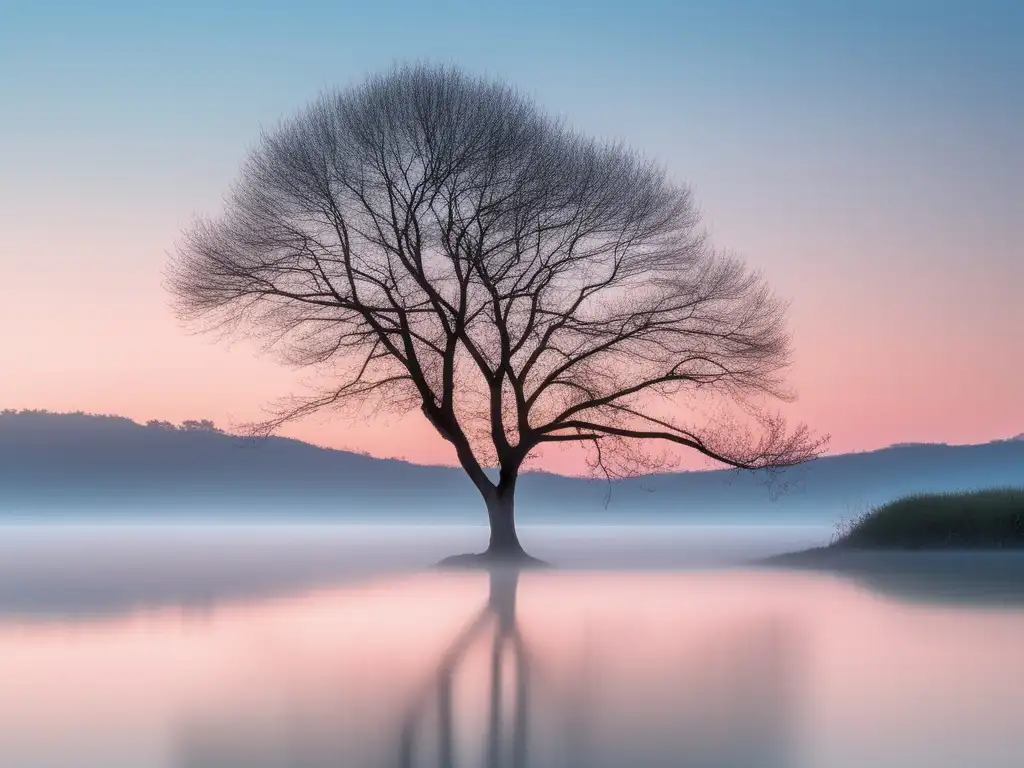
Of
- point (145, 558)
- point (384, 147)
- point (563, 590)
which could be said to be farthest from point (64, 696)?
point (145, 558)

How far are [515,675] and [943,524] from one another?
20618mm

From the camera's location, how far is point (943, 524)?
27.1 m

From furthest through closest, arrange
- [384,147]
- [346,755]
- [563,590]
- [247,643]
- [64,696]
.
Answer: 1. [384,147]
2. [563,590]
3. [247,643]
4. [64,696]
5. [346,755]

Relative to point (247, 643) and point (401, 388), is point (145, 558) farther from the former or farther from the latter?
point (247, 643)

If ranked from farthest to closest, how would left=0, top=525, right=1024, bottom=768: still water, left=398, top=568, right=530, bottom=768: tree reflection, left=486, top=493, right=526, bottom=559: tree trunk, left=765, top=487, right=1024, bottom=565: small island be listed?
left=486, top=493, right=526, bottom=559: tree trunk, left=765, top=487, right=1024, bottom=565: small island, left=0, top=525, right=1024, bottom=768: still water, left=398, top=568, right=530, bottom=768: tree reflection

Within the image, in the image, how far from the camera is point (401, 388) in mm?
27234

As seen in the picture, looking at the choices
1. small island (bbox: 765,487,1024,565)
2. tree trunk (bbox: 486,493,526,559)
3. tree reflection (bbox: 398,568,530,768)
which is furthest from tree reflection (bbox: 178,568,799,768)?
small island (bbox: 765,487,1024,565)

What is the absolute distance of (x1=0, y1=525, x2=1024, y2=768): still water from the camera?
6754 mm

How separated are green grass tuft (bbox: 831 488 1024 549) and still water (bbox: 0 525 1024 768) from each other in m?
7.22

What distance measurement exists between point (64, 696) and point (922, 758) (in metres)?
6.39

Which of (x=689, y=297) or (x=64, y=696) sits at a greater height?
(x=689, y=297)

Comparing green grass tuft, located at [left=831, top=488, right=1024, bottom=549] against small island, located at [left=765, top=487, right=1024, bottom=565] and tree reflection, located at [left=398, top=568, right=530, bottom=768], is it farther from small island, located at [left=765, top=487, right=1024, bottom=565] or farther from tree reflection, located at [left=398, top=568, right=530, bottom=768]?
tree reflection, located at [left=398, top=568, right=530, bottom=768]

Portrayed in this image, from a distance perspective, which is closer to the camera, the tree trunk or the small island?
the small island

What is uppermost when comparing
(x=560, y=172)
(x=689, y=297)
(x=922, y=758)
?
(x=560, y=172)
